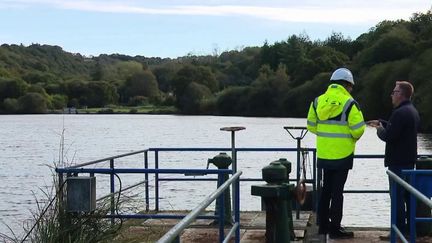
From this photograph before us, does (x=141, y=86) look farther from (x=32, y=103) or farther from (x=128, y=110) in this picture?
(x=32, y=103)

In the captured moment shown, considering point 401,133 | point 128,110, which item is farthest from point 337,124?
point 128,110

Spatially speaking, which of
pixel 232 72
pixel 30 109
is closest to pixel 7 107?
pixel 30 109

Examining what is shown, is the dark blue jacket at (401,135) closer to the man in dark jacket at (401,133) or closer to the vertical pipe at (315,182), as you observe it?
the man in dark jacket at (401,133)

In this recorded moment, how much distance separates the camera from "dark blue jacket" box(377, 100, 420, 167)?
8.91 metres

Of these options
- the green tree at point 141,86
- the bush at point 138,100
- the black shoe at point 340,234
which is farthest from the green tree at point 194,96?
the black shoe at point 340,234

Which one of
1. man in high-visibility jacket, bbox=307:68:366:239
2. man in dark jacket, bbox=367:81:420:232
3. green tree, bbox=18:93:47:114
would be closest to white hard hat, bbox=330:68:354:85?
man in high-visibility jacket, bbox=307:68:366:239

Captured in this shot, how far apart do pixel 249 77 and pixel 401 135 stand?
490 ft

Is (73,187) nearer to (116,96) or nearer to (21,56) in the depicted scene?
(116,96)

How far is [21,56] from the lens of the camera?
181 meters

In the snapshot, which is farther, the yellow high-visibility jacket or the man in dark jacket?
the man in dark jacket

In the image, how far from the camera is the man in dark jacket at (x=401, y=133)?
891 centimetres

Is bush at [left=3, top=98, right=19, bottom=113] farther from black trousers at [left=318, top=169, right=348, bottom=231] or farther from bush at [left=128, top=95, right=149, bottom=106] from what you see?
black trousers at [left=318, top=169, right=348, bottom=231]

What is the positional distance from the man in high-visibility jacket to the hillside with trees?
55192 mm

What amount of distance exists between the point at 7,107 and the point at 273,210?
487ft
